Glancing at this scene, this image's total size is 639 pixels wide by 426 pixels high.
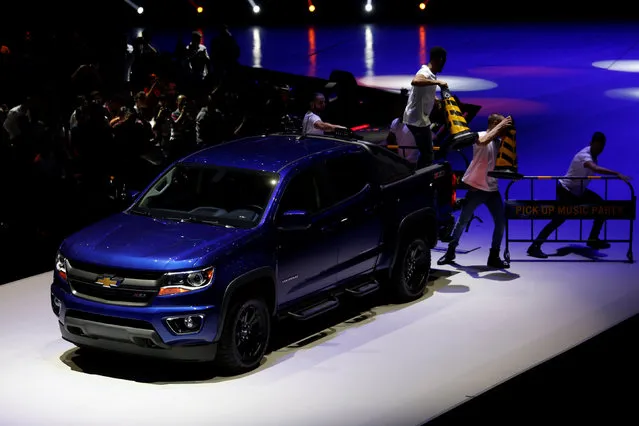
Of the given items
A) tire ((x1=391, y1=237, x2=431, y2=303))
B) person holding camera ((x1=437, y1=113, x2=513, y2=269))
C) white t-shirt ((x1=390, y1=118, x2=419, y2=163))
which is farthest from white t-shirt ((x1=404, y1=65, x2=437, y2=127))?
tire ((x1=391, y1=237, x2=431, y2=303))

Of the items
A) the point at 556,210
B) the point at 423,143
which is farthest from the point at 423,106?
the point at 556,210

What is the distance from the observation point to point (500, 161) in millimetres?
13953

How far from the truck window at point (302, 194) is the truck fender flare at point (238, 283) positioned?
2.31ft

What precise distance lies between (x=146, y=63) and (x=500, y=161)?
1118cm

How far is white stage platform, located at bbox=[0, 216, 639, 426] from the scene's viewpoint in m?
9.56

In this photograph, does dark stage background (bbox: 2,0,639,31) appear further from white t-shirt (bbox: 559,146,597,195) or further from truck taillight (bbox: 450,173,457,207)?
white t-shirt (bbox: 559,146,597,195)

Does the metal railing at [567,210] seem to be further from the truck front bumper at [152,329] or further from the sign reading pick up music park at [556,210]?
the truck front bumper at [152,329]

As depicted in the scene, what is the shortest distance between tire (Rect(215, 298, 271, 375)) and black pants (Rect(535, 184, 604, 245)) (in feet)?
16.2

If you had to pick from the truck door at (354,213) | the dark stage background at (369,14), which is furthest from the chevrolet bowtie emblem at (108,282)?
the dark stage background at (369,14)

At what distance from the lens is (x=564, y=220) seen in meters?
14.5

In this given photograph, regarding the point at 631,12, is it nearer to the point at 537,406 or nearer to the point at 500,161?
the point at 500,161

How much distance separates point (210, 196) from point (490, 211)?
4155 mm

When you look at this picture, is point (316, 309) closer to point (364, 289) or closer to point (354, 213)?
point (364, 289)

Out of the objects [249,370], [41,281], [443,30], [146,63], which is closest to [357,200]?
[249,370]
